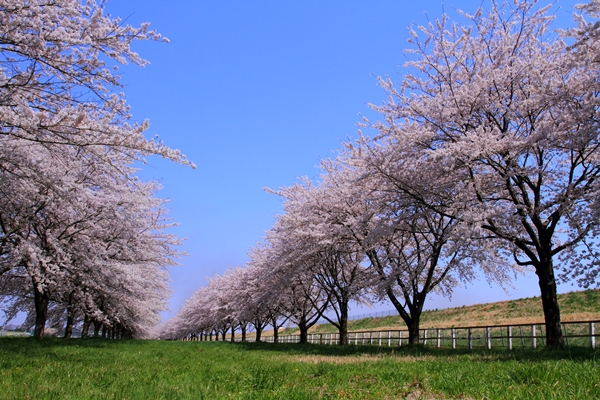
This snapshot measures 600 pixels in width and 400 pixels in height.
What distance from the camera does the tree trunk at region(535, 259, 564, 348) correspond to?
12328 mm

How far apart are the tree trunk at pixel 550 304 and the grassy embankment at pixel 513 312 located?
15.6 m

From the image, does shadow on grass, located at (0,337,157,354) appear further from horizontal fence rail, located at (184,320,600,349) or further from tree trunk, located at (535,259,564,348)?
horizontal fence rail, located at (184,320,600,349)

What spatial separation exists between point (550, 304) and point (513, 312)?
24.3 m

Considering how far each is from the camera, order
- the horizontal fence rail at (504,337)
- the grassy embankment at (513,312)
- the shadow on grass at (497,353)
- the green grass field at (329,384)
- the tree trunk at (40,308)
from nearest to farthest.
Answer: the green grass field at (329,384)
the shadow on grass at (497,353)
the horizontal fence rail at (504,337)
the tree trunk at (40,308)
the grassy embankment at (513,312)

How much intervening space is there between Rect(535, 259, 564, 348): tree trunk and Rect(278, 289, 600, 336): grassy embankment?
15608mm

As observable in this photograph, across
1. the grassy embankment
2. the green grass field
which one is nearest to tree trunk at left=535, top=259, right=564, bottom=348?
the green grass field

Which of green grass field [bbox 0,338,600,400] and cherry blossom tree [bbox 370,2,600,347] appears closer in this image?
green grass field [bbox 0,338,600,400]

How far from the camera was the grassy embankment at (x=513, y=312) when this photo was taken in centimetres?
2839

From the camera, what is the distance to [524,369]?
638cm

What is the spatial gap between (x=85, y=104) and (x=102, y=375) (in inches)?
200

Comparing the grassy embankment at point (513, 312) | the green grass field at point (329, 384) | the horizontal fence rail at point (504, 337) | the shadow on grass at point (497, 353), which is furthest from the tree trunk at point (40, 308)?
the grassy embankment at point (513, 312)

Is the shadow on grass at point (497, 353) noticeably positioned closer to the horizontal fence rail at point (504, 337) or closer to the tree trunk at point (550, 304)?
the tree trunk at point (550, 304)

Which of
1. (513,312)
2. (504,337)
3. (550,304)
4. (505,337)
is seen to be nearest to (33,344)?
(550,304)

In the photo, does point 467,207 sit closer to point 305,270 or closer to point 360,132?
point 360,132
